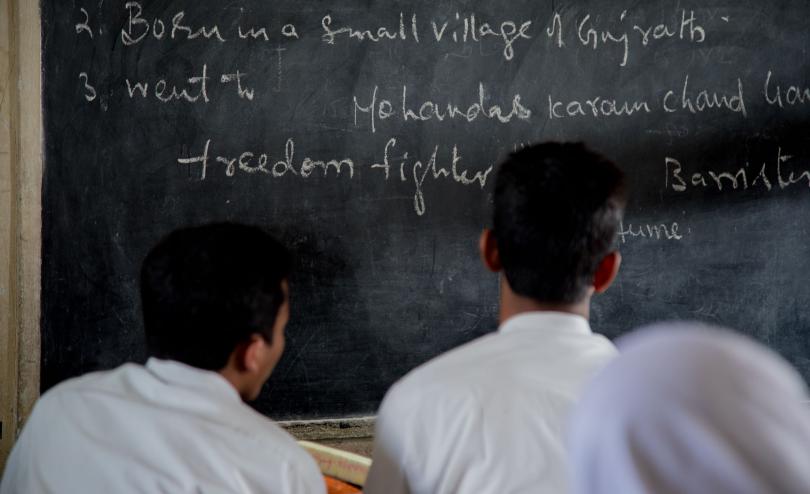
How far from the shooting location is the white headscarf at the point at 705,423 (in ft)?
1.84

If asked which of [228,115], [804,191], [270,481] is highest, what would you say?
[228,115]

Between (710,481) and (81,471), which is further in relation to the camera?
(81,471)

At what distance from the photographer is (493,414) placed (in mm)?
1252

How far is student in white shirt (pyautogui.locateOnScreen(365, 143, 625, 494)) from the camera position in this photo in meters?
1.25

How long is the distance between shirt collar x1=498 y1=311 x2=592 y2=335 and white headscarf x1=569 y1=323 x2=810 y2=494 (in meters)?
0.73

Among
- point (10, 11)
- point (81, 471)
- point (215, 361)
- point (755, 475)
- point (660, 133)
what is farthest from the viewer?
point (660, 133)

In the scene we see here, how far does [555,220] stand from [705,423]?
795mm

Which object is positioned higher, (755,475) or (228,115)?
A: (228,115)

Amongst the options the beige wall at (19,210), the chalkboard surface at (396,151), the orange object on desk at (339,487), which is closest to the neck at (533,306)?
the orange object on desk at (339,487)

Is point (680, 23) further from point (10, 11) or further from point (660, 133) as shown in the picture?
point (10, 11)

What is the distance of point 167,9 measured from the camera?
2.43 metres

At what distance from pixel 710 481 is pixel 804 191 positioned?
2506 mm

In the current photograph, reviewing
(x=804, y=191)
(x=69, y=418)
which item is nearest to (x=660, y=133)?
(x=804, y=191)

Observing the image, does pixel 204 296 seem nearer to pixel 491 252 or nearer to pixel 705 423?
pixel 491 252
